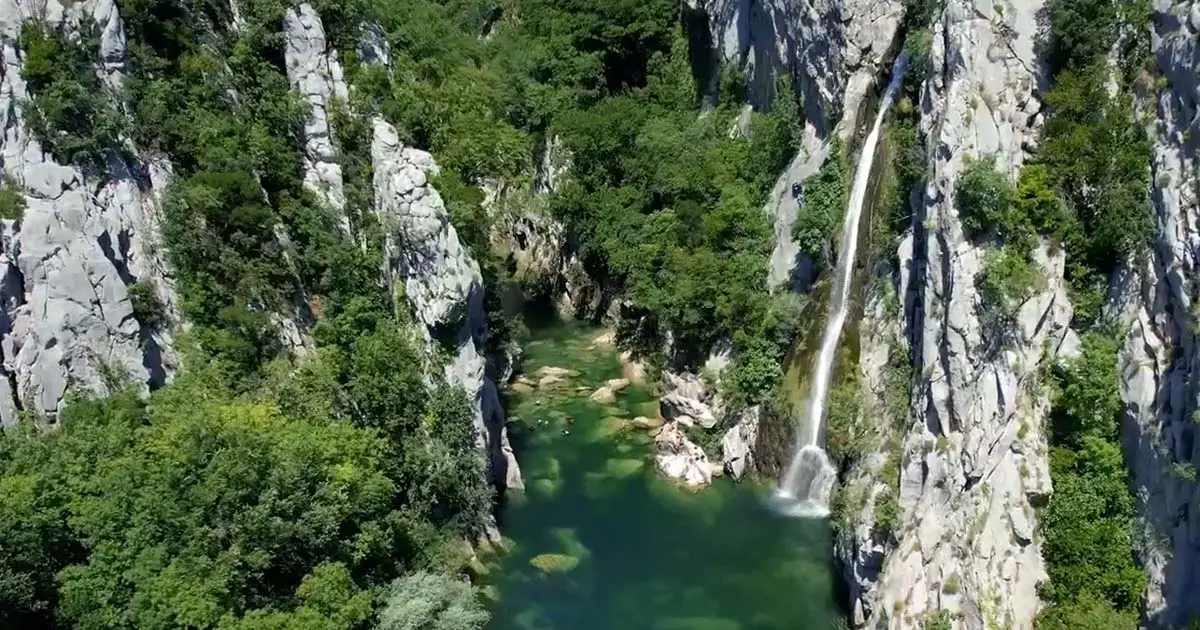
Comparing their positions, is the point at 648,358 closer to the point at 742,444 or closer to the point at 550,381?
the point at 550,381

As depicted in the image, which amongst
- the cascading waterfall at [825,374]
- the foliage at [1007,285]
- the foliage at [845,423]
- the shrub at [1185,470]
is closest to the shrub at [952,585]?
the shrub at [1185,470]

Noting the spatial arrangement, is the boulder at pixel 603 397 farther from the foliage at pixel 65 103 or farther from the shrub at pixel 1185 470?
the shrub at pixel 1185 470

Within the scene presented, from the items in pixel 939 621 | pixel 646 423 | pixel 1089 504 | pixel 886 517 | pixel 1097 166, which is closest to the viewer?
pixel 1089 504

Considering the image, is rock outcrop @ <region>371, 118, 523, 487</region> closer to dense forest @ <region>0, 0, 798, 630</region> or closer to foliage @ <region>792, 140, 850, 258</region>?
dense forest @ <region>0, 0, 798, 630</region>

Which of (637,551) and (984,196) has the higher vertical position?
(984,196)

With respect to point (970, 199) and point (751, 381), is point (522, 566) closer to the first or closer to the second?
point (751, 381)

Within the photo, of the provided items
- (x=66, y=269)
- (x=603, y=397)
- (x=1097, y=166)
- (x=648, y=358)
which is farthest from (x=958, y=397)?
(x=66, y=269)

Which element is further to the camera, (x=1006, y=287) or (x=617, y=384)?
(x=617, y=384)
